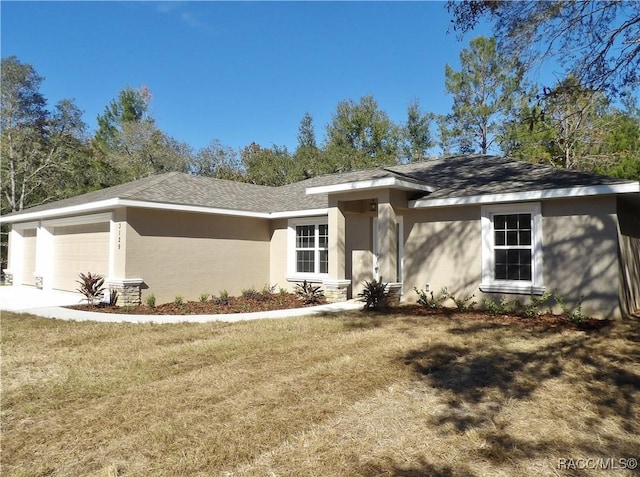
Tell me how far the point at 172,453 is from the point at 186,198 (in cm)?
1094

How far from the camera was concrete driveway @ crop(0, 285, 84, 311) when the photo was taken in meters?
11.8

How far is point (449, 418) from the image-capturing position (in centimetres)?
411

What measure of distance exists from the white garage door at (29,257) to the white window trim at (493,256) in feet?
60.4

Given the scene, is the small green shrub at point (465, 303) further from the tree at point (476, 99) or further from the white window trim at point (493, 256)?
the tree at point (476, 99)

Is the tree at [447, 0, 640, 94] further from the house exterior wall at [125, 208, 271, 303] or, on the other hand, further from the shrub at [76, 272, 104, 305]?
the shrub at [76, 272, 104, 305]

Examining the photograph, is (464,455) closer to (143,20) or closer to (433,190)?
(433,190)

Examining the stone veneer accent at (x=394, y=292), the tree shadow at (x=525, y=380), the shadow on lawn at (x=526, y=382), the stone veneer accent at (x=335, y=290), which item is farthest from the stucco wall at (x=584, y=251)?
the stone veneer accent at (x=335, y=290)

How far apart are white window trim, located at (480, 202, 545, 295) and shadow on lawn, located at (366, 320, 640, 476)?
1.99m

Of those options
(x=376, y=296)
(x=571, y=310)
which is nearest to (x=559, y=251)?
(x=571, y=310)

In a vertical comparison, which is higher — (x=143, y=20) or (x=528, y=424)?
(x=143, y=20)

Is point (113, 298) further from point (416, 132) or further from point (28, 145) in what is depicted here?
point (416, 132)

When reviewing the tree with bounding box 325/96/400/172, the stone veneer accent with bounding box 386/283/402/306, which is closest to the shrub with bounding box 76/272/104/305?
the stone veneer accent with bounding box 386/283/402/306

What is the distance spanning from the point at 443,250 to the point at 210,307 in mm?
6751

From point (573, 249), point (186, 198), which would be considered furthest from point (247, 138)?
point (573, 249)
